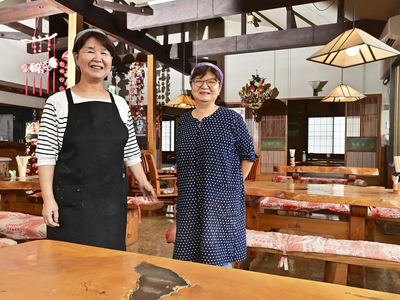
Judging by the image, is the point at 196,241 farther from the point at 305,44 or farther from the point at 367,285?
the point at 305,44

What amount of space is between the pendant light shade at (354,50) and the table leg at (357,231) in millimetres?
1345

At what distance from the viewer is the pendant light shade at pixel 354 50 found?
268cm

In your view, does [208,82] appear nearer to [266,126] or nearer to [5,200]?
[5,200]

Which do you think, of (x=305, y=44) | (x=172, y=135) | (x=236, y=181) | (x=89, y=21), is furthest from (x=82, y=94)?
(x=172, y=135)

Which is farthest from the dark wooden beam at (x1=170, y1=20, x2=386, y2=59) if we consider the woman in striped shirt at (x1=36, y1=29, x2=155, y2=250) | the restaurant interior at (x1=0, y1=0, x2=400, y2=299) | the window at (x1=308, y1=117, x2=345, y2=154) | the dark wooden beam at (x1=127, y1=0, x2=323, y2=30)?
the woman in striped shirt at (x1=36, y1=29, x2=155, y2=250)

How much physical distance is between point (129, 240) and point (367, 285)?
228 cm

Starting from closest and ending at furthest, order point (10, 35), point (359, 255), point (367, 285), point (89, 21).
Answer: point (359, 255)
point (367, 285)
point (89, 21)
point (10, 35)

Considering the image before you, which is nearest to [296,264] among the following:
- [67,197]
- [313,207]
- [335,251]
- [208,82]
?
[313,207]

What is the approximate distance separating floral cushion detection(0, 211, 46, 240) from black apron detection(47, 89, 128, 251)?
1.10m

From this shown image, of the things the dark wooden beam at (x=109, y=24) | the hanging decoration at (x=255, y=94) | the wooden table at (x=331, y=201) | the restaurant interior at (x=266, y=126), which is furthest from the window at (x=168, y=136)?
the wooden table at (x=331, y=201)

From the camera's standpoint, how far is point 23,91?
827cm

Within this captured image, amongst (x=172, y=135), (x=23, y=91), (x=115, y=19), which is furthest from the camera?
(x=172, y=135)

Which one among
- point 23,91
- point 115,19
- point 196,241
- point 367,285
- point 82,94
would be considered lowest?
point 367,285

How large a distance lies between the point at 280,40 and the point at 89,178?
560cm
